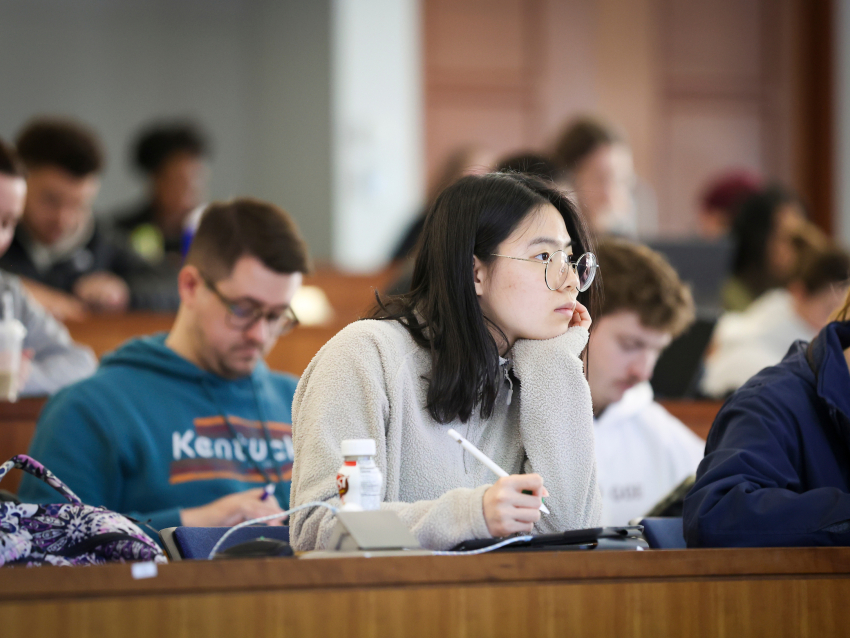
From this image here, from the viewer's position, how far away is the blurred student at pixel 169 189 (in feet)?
15.4

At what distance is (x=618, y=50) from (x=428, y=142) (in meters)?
1.21

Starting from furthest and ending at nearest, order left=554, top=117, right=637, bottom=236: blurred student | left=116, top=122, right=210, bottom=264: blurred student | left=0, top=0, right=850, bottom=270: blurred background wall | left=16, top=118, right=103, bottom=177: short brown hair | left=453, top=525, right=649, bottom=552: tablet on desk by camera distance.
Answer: left=0, top=0, right=850, bottom=270: blurred background wall, left=116, top=122, right=210, bottom=264: blurred student, left=554, top=117, right=637, bottom=236: blurred student, left=16, top=118, right=103, bottom=177: short brown hair, left=453, top=525, right=649, bottom=552: tablet on desk

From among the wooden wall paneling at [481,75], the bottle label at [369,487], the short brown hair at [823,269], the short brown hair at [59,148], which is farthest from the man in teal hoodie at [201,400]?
the wooden wall paneling at [481,75]

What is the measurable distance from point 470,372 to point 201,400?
2.91 feet

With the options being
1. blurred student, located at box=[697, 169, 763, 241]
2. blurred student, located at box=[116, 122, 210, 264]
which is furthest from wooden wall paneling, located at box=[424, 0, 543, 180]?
blurred student, located at box=[116, 122, 210, 264]

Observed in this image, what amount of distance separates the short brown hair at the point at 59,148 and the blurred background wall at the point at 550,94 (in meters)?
2.60

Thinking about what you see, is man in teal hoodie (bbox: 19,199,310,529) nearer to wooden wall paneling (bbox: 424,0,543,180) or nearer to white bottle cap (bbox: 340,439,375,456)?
white bottle cap (bbox: 340,439,375,456)

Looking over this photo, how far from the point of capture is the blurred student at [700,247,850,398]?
10.9 ft

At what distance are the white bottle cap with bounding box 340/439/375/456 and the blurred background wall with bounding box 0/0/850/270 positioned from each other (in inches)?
180

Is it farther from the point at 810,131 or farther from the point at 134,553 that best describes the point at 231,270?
the point at 810,131

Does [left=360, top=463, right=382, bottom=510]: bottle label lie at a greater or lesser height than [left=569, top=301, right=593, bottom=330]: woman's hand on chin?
lesser

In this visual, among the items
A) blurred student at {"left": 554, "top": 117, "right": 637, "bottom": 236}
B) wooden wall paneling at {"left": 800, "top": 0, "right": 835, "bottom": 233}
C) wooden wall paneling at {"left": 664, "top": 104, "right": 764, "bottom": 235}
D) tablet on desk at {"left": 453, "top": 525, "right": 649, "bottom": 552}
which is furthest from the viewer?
wooden wall paneling at {"left": 664, "top": 104, "right": 764, "bottom": 235}

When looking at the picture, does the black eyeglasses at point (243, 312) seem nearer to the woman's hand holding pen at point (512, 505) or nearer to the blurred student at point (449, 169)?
the woman's hand holding pen at point (512, 505)

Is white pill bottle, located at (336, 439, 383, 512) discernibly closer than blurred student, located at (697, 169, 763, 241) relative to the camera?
Yes
